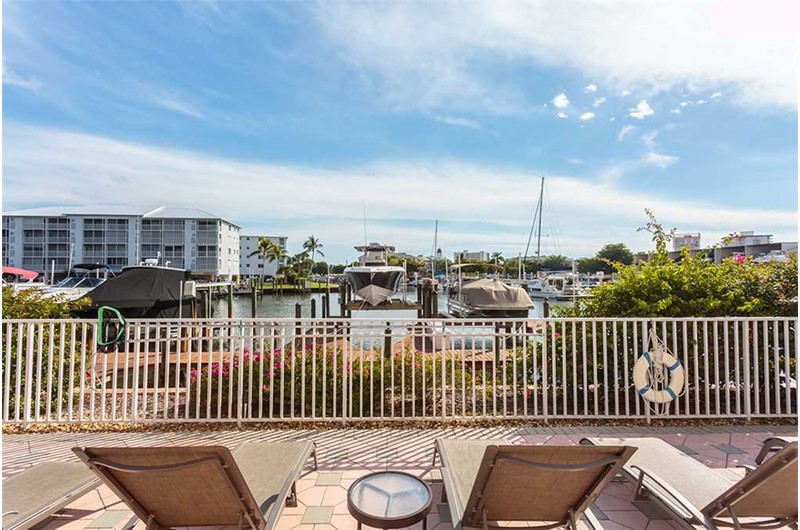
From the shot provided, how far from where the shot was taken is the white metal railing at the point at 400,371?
13.3 feet

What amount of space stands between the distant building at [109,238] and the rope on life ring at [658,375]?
49615 mm

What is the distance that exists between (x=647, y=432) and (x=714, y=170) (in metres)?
7.48

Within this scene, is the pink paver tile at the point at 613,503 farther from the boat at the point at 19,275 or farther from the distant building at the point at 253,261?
the distant building at the point at 253,261

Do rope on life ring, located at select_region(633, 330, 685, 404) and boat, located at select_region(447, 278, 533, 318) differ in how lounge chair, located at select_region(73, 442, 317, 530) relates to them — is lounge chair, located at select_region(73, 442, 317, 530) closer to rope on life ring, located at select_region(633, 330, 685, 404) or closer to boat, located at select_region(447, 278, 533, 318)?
rope on life ring, located at select_region(633, 330, 685, 404)

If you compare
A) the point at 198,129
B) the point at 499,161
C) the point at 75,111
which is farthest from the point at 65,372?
the point at 499,161

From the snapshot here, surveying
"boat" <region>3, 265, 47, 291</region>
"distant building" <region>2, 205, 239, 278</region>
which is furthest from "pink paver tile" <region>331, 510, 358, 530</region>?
"distant building" <region>2, 205, 239, 278</region>

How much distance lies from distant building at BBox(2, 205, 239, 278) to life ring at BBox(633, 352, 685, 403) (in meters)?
49.6

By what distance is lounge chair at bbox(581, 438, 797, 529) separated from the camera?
1851 millimetres

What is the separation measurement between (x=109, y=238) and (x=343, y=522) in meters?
57.0

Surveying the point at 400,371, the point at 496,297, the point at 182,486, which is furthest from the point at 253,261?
the point at 182,486

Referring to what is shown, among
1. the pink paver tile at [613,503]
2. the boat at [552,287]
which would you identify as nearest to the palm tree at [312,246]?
the boat at [552,287]

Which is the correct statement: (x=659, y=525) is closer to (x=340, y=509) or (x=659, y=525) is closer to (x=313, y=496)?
(x=340, y=509)

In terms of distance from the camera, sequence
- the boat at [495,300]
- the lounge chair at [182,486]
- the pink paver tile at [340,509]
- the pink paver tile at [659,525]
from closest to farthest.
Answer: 1. the lounge chair at [182,486]
2. the pink paver tile at [659,525]
3. the pink paver tile at [340,509]
4. the boat at [495,300]

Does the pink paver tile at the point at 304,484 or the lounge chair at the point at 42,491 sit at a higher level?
the lounge chair at the point at 42,491
